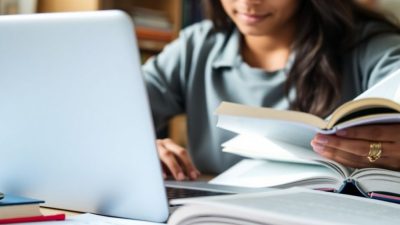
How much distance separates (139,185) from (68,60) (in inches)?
6.0

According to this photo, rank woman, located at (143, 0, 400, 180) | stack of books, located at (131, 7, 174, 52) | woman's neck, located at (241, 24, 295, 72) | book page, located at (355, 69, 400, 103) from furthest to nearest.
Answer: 1. stack of books, located at (131, 7, 174, 52)
2. woman's neck, located at (241, 24, 295, 72)
3. woman, located at (143, 0, 400, 180)
4. book page, located at (355, 69, 400, 103)

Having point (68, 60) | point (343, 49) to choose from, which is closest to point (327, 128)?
point (68, 60)

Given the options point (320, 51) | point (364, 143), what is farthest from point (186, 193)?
point (320, 51)

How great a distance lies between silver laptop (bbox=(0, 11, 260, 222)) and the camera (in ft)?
1.86

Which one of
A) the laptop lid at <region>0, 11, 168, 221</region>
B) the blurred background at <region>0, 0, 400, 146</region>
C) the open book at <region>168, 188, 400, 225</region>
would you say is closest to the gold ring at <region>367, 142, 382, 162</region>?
the open book at <region>168, 188, 400, 225</region>

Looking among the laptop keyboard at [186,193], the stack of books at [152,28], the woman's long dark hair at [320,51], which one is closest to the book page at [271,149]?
the laptop keyboard at [186,193]

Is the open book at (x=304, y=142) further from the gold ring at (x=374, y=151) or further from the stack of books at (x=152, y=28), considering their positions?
the stack of books at (x=152, y=28)

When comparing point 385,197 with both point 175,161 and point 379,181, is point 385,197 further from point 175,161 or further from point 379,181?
point 175,161

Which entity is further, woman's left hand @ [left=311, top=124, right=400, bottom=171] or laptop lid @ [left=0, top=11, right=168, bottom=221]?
woman's left hand @ [left=311, top=124, right=400, bottom=171]

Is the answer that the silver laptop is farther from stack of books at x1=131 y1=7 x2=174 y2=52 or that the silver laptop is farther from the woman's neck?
stack of books at x1=131 y1=7 x2=174 y2=52

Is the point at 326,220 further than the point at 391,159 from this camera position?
No

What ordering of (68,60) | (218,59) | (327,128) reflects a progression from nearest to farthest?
(68,60)
(327,128)
(218,59)

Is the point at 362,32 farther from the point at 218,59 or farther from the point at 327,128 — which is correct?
the point at 327,128

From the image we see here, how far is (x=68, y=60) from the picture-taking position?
1.94ft
